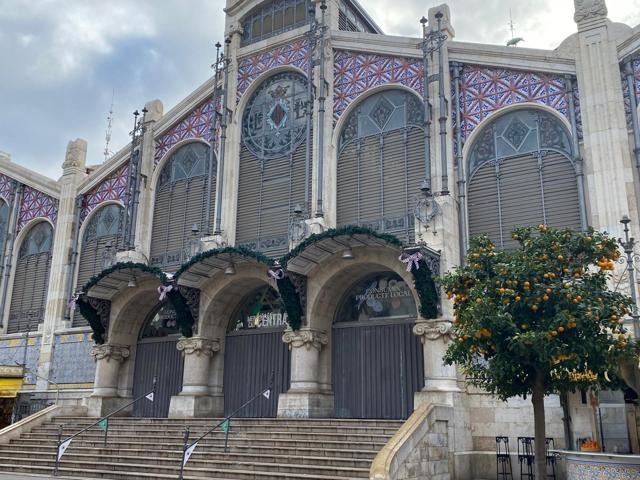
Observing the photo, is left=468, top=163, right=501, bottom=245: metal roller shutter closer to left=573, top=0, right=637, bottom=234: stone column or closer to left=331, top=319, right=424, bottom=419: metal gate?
left=573, top=0, right=637, bottom=234: stone column

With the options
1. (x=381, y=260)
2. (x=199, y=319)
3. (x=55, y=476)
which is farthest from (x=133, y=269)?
(x=381, y=260)

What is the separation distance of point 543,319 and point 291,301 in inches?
345

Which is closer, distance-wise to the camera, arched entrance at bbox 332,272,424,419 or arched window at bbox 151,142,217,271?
arched entrance at bbox 332,272,424,419

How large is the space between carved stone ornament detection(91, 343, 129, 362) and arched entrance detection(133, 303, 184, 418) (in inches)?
21.7

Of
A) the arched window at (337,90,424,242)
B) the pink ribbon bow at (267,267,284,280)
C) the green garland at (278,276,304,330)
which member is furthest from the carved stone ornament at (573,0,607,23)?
the green garland at (278,276,304,330)

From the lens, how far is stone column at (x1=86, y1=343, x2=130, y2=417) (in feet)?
78.9

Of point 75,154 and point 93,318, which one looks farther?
point 75,154

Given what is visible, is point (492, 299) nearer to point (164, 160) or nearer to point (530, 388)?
point (530, 388)

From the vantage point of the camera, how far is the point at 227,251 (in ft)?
67.9

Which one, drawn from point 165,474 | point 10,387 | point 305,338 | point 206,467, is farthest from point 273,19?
point 10,387

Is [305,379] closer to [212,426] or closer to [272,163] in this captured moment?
[212,426]

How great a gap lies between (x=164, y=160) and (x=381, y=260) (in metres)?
11.2

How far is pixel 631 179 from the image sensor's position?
1784 centimetres

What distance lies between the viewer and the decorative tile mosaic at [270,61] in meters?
24.5
